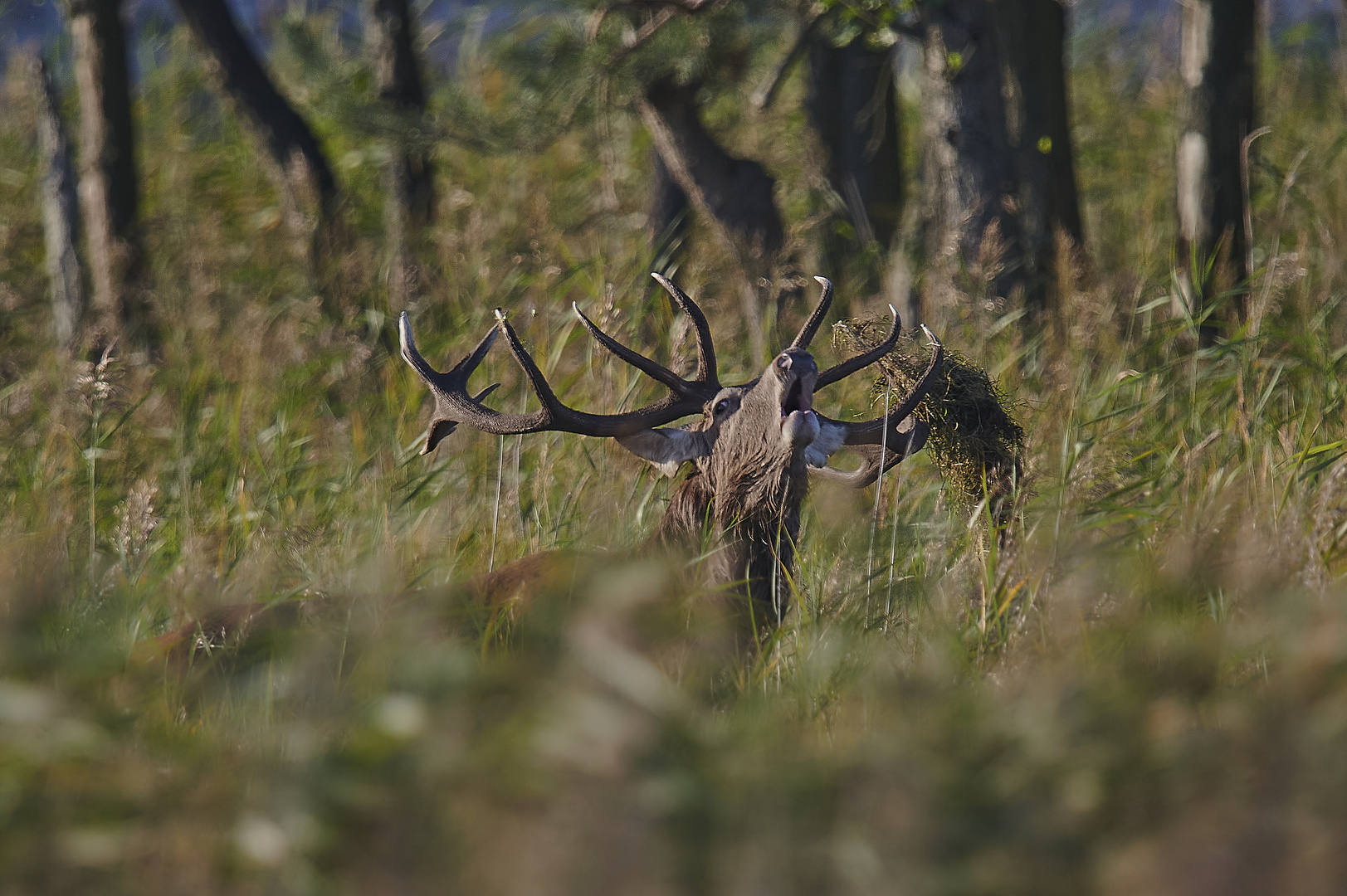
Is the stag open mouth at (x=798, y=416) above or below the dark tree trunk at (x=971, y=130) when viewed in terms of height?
below

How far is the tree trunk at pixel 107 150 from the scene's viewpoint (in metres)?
6.85

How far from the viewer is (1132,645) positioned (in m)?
1.73

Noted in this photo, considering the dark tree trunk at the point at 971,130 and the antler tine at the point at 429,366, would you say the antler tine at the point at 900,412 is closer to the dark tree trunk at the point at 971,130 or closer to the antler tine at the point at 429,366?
the antler tine at the point at 429,366

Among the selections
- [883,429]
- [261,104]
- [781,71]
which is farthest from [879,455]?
[261,104]

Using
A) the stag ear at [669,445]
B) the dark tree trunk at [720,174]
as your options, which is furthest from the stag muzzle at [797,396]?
the dark tree trunk at [720,174]

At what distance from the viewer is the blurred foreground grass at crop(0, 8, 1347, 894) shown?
1367mm

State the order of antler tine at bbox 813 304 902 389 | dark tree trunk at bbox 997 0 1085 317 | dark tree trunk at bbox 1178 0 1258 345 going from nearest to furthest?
antler tine at bbox 813 304 902 389 → dark tree trunk at bbox 1178 0 1258 345 → dark tree trunk at bbox 997 0 1085 317

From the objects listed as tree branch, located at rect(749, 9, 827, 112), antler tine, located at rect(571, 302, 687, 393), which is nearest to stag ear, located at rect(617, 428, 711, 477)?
antler tine, located at rect(571, 302, 687, 393)

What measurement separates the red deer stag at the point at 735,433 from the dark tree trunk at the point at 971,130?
1895 mm

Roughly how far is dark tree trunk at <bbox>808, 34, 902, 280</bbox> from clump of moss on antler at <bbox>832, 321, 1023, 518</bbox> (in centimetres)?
356

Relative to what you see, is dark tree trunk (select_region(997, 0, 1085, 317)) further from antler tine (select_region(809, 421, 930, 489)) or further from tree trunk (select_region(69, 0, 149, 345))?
tree trunk (select_region(69, 0, 149, 345))

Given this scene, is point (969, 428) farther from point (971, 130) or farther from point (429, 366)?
point (971, 130)

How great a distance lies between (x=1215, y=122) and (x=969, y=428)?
2.74 metres

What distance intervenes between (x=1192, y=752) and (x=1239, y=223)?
174 inches
